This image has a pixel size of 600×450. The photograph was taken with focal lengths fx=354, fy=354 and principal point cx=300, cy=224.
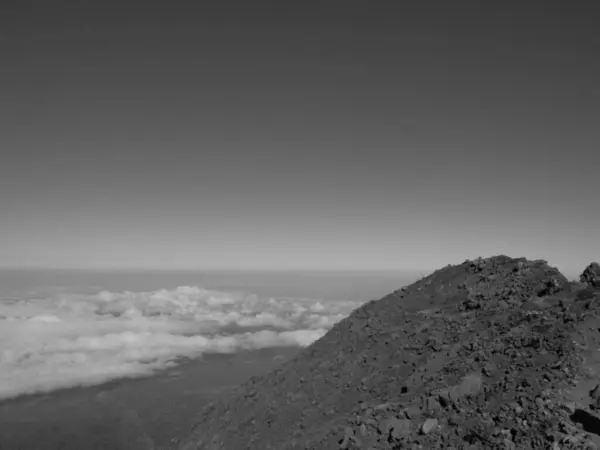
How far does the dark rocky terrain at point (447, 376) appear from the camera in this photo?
11836mm

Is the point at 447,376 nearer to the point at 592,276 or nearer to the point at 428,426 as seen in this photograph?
the point at 428,426

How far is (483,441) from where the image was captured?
446 inches

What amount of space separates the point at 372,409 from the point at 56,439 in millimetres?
256642

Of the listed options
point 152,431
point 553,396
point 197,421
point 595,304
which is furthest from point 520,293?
point 152,431

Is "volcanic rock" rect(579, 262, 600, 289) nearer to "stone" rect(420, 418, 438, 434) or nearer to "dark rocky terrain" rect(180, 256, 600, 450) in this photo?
"dark rocky terrain" rect(180, 256, 600, 450)


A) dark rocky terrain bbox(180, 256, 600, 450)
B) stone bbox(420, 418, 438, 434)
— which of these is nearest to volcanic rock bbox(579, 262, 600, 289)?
dark rocky terrain bbox(180, 256, 600, 450)

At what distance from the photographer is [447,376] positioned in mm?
15836

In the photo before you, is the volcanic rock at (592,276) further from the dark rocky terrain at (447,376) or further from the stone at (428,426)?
the stone at (428,426)

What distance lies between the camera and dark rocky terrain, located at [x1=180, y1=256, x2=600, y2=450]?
1184 cm

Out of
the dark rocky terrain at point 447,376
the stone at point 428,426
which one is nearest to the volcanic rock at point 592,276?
the dark rocky terrain at point 447,376

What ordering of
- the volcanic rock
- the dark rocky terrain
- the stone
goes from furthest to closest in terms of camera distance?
the volcanic rock < the stone < the dark rocky terrain

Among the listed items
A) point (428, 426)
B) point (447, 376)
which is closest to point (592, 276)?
point (447, 376)

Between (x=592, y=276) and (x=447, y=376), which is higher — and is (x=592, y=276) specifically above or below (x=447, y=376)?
above

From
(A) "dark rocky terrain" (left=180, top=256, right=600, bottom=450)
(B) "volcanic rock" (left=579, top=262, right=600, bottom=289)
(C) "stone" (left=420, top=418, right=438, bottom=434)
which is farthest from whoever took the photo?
(B) "volcanic rock" (left=579, top=262, right=600, bottom=289)
